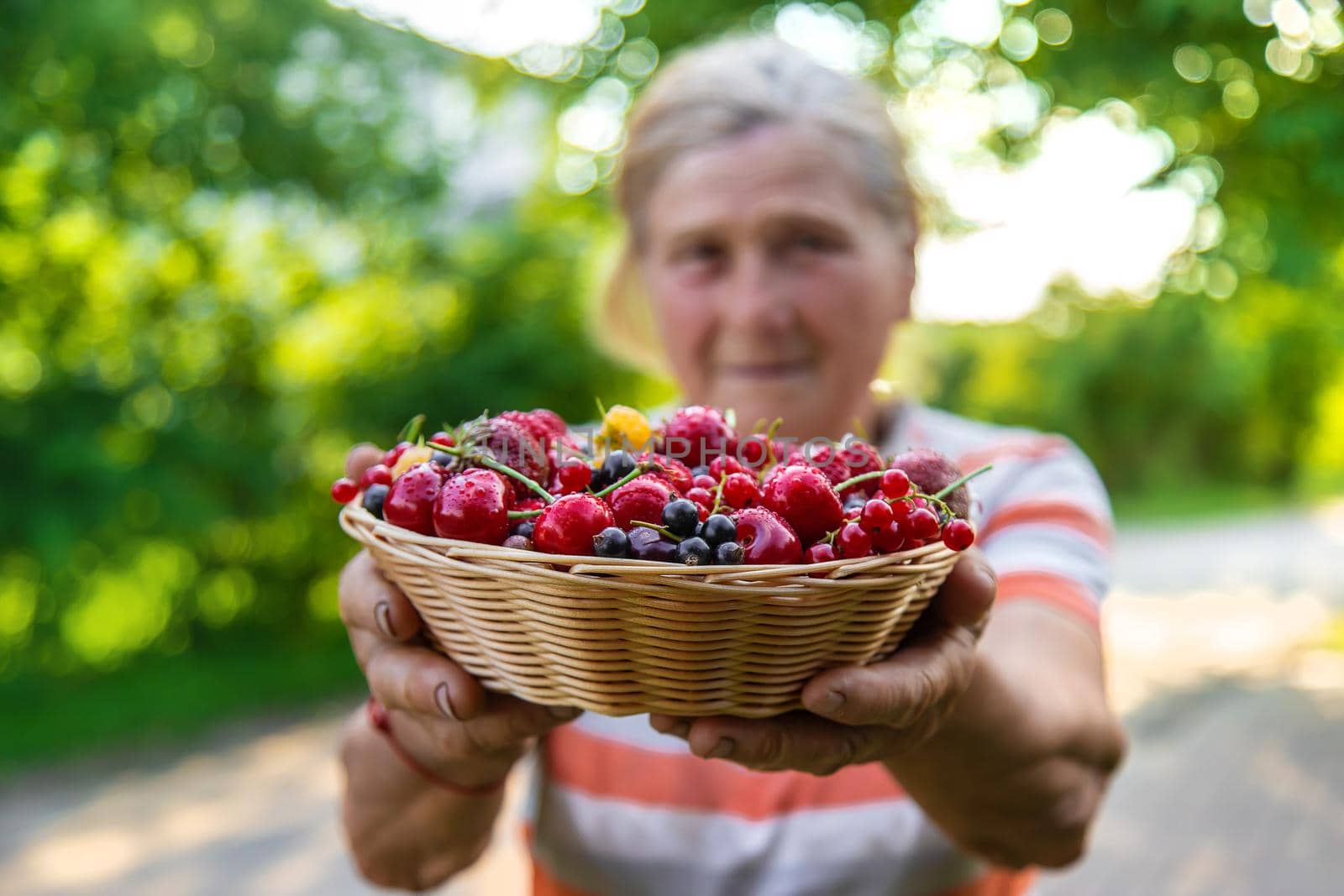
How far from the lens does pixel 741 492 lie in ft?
3.77

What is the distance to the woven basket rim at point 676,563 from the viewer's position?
3.20 feet

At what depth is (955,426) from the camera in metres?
2.12

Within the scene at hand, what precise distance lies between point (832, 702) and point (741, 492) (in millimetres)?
239

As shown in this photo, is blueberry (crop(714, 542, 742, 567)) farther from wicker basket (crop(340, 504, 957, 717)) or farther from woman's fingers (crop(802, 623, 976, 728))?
woman's fingers (crop(802, 623, 976, 728))

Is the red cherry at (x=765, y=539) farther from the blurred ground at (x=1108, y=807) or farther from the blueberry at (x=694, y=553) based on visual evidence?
the blurred ground at (x=1108, y=807)

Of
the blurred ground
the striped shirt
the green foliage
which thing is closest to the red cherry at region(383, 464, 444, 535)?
the striped shirt

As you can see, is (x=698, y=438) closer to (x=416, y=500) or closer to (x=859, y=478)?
(x=859, y=478)

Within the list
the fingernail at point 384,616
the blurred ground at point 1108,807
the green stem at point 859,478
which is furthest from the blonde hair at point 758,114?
the blurred ground at point 1108,807

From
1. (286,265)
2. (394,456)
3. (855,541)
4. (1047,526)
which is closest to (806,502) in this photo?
(855,541)

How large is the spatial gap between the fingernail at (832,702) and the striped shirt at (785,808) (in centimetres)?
60

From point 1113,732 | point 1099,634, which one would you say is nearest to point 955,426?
point 1099,634

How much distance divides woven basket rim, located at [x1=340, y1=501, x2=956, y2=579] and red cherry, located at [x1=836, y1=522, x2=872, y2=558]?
0.01 meters

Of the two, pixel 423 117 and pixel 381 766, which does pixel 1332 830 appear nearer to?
pixel 381 766

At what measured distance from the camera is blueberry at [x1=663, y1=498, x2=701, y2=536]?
105cm
